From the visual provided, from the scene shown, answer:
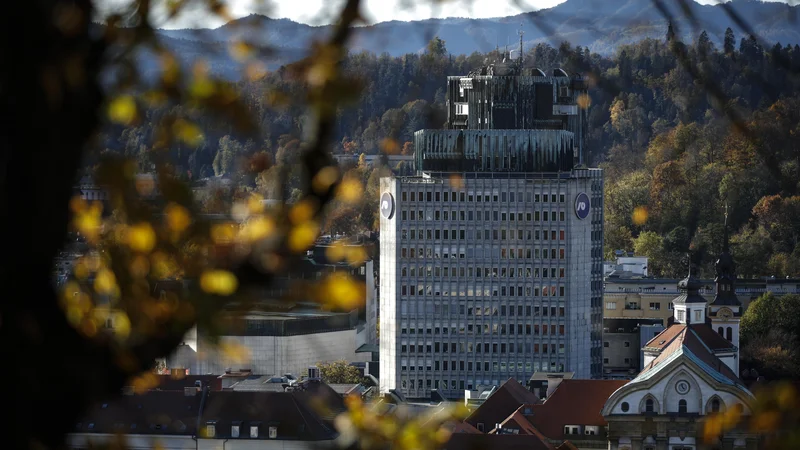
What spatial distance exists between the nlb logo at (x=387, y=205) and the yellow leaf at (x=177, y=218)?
102 meters

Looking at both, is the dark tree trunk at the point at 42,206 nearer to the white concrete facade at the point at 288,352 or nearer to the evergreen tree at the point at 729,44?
the evergreen tree at the point at 729,44

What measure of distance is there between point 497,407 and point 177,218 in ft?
253

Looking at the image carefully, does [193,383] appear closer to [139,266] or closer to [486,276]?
[486,276]

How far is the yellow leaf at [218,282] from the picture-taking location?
6.80 meters

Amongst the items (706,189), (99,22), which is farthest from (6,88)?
(706,189)

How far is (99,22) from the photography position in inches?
259

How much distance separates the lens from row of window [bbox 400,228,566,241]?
357 ft

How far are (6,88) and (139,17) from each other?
78cm

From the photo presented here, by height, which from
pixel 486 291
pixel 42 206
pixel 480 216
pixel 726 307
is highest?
pixel 42 206

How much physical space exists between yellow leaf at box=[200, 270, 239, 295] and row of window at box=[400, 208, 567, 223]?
335ft

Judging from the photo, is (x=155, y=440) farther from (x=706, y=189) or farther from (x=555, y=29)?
(x=706, y=189)

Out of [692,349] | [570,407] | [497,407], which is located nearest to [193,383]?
[497,407]

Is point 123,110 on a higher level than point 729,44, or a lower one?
lower

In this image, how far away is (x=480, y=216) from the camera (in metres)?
109
